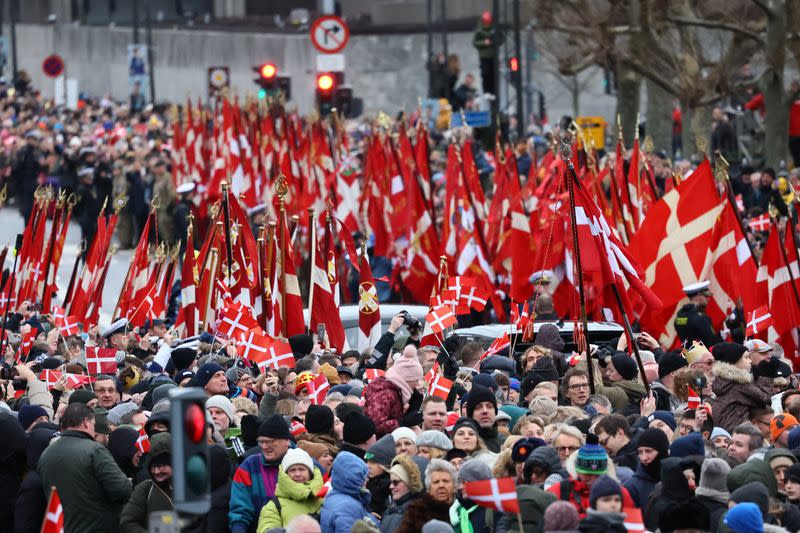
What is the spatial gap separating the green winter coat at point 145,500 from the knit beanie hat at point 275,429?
1.56ft

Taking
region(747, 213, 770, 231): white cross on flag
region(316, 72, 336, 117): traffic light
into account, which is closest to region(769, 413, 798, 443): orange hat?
region(747, 213, 770, 231): white cross on flag

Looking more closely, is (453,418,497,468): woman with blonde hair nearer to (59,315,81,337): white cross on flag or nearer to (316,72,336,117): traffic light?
(59,315,81,337): white cross on flag

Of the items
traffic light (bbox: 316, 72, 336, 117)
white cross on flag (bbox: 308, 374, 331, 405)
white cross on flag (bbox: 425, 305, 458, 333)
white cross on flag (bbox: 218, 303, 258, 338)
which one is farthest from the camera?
traffic light (bbox: 316, 72, 336, 117)

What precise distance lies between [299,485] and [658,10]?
74.5 feet

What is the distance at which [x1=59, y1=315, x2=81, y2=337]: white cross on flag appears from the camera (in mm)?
16781

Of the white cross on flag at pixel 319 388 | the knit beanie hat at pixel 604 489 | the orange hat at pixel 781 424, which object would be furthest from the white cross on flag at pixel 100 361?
the knit beanie hat at pixel 604 489

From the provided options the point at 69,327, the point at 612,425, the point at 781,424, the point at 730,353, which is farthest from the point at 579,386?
the point at 69,327

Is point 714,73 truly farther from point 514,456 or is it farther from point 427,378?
point 514,456

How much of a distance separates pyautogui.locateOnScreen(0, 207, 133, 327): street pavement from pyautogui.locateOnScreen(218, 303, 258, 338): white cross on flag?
7.86 meters

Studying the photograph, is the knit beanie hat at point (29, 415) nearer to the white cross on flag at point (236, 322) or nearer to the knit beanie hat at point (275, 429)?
the knit beanie hat at point (275, 429)

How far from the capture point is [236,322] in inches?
592

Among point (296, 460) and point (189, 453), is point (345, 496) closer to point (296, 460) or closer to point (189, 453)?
point (296, 460)

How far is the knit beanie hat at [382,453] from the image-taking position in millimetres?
10469

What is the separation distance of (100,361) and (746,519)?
270 inches
